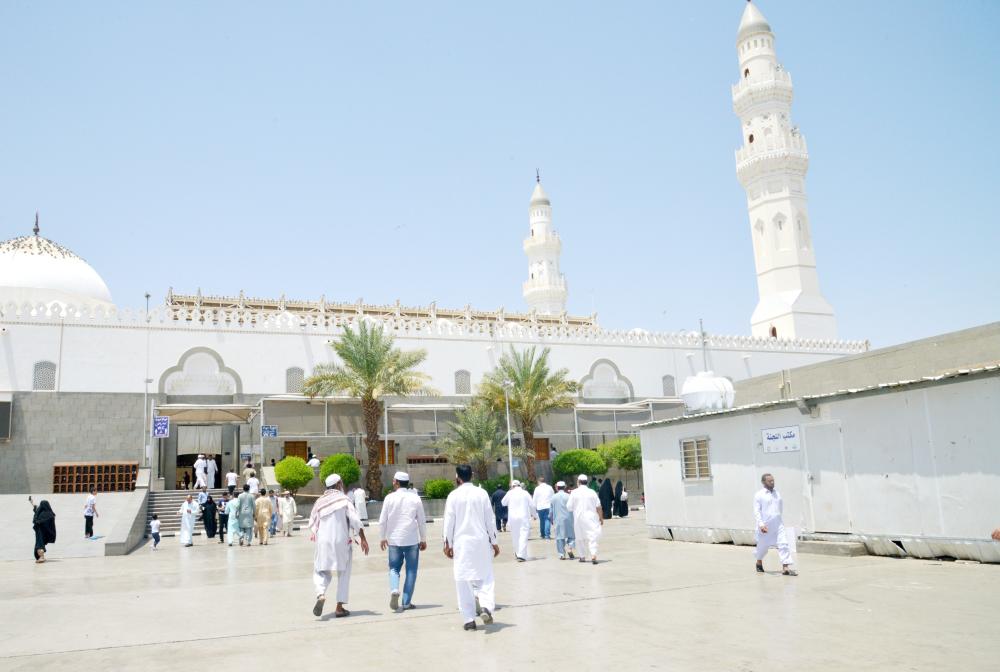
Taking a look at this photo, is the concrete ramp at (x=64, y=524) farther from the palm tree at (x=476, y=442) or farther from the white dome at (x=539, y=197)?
the white dome at (x=539, y=197)

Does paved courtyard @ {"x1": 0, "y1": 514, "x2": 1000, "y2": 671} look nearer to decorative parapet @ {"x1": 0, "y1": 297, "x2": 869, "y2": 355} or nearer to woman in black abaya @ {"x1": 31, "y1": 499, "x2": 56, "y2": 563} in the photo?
woman in black abaya @ {"x1": 31, "y1": 499, "x2": 56, "y2": 563}

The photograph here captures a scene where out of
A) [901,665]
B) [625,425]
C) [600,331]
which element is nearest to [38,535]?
[901,665]

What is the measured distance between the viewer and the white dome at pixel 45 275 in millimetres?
28719

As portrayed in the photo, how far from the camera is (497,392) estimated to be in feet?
87.1

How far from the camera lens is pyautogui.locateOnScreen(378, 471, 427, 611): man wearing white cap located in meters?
7.47

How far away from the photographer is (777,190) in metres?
37.0

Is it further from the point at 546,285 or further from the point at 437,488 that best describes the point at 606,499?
the point at 546,285

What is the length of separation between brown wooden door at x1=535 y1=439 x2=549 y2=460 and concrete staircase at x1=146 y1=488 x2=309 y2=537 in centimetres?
975

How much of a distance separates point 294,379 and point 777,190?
23.8 meters

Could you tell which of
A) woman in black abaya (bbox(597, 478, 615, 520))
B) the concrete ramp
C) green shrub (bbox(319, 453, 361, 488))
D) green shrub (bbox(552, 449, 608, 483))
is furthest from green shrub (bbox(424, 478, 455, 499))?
the concrete ramp

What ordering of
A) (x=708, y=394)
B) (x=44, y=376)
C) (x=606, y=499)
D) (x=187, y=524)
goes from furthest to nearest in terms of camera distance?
(x=44, y=376) < (x=606, y=499) < (x=187, y=524) < (x=708, y=394)

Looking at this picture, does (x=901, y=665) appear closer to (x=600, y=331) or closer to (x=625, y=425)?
(x=625, y=425)

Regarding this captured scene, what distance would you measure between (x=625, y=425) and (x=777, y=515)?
2081cm

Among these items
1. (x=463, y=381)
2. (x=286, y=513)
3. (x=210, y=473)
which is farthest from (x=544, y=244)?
(x=286, y=513)
